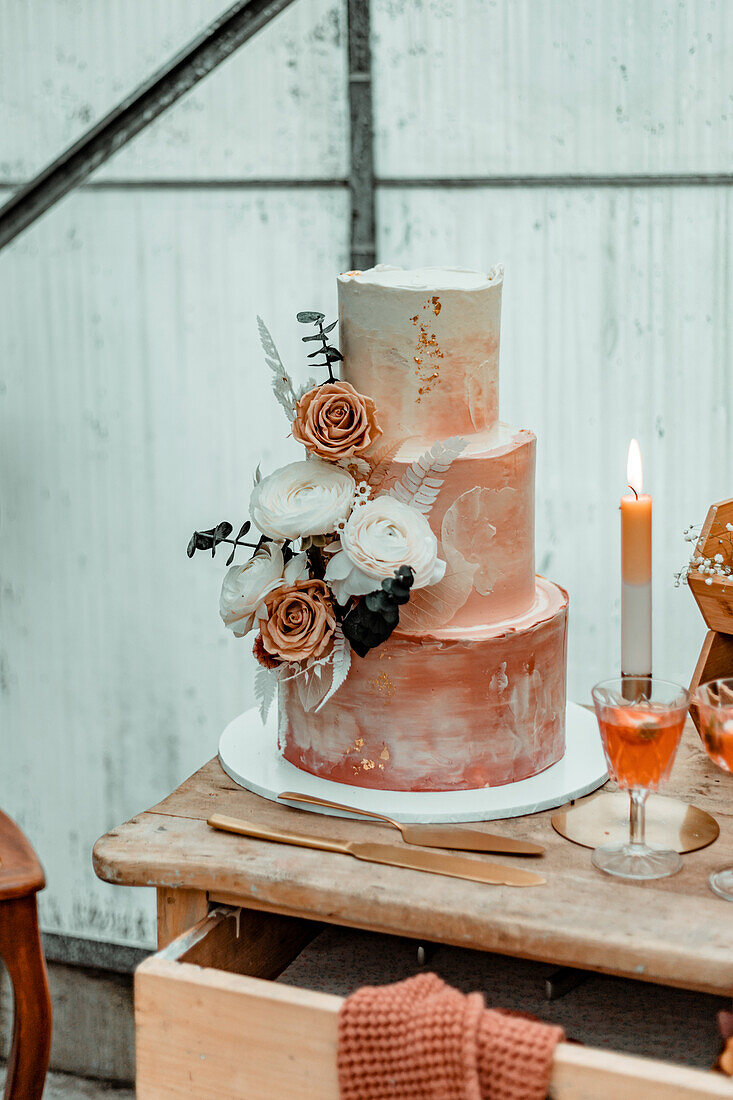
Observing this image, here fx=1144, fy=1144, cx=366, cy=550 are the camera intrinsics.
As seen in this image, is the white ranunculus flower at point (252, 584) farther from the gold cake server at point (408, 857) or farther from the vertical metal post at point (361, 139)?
the vertical metal post at point (361, 139)

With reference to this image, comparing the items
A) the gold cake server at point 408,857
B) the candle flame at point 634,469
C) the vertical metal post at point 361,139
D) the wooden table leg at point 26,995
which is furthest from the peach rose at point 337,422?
the vertical metal post at point 361,139

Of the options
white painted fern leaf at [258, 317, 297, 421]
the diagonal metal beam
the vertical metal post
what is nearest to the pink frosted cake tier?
white painted fern leaf at [258, 317, 297, 421]

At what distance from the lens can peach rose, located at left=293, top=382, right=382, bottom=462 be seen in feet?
3.12

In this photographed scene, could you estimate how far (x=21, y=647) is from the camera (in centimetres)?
204

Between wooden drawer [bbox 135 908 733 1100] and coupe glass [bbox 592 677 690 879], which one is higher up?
coupe glass [bbox 592 677 690 879]

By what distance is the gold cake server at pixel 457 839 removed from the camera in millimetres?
914

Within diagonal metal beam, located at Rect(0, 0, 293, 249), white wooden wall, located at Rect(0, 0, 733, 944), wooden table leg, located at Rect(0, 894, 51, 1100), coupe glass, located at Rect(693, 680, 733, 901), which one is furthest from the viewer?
diagonal metal beam, located at Rect(0, 0, 293, 249)

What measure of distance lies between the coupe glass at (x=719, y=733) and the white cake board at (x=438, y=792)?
0.52 feet

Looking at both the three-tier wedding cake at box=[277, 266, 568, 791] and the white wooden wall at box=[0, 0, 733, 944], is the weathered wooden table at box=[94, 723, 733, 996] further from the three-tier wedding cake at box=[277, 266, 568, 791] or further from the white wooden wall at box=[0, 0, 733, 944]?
the white wooden wall at box=[0, 0, 733, 944]

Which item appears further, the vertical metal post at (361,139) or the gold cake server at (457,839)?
the vertical metal post at (361,139)

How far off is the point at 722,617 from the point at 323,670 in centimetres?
38

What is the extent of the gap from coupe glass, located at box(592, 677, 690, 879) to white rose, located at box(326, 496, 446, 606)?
17cm

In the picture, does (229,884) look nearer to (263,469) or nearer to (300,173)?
(263,469)

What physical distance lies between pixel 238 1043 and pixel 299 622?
1.07ft
